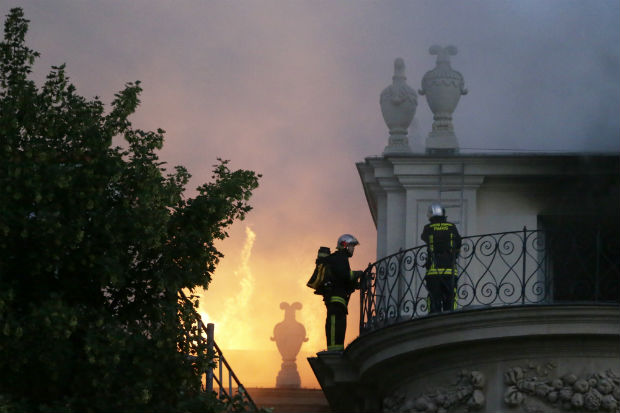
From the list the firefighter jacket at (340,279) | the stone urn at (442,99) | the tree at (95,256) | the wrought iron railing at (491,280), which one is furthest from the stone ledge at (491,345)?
the stone urn at (442,99)

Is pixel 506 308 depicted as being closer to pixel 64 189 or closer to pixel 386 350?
pixel 386 350

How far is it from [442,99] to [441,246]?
4139 mm

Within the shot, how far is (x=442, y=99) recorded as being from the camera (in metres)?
26.7

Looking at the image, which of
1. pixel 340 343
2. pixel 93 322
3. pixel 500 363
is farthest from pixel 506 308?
pixel 93 322

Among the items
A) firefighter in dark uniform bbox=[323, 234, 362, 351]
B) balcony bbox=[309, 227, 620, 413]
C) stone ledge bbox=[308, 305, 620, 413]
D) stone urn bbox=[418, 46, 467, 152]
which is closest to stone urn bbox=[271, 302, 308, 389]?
stone urn bbox=[418, 46, 467, 152]

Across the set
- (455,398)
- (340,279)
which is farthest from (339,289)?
(455,398)

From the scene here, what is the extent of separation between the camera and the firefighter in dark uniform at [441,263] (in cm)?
2283

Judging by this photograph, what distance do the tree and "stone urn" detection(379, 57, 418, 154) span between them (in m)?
4.98

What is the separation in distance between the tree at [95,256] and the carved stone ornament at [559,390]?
11.3 feet

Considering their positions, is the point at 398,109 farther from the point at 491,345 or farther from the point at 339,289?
the point at 491,345

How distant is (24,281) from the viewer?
2147 centimetres

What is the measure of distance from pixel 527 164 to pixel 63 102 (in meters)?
6.62

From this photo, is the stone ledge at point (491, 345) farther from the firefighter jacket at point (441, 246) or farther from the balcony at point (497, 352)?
the firefighter jacket at point (441, 246)

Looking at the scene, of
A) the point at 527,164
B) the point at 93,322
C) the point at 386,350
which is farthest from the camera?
the point at 527,164
